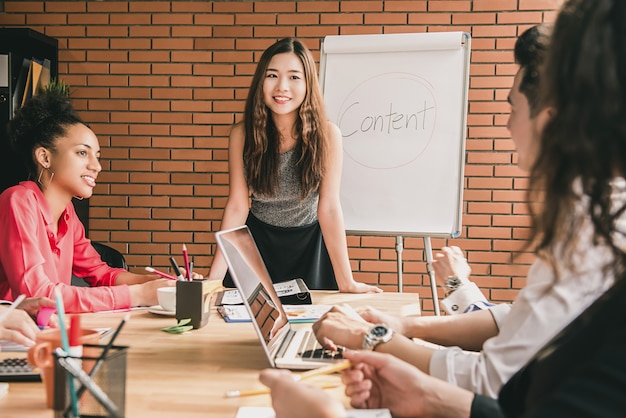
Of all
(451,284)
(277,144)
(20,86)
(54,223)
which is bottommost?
(451,284)

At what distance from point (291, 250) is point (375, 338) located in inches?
48.3

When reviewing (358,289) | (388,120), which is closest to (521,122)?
(358,289)

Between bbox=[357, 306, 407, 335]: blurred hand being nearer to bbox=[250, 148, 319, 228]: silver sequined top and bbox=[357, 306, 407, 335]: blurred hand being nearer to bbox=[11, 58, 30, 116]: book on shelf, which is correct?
bbox=[250, 148, 319, 228]: silver sequined top

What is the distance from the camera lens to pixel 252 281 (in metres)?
1.22

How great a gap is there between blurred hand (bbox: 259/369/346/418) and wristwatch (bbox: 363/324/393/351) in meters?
0.35

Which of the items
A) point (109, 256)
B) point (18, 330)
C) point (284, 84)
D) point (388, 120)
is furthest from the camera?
point (388, 120)

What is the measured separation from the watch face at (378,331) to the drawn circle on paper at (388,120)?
1.68 m

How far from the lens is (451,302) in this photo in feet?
5.30

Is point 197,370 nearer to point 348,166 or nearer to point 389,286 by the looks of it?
point 348,166

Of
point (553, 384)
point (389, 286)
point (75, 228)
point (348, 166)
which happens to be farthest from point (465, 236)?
point (553, 384)

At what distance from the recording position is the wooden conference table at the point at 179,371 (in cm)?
95

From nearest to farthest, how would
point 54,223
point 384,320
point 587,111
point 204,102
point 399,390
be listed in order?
point 587,111
point 399,390
point 384,320
point 54,223
point 204,102

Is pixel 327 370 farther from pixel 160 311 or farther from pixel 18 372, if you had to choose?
pixel 160 311

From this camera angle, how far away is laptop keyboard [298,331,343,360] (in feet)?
3.92
